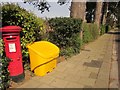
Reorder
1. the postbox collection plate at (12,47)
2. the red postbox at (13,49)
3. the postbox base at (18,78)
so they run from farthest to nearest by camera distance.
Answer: the postbox base at (18,78), the postbox collection plate at (12,47), the red postbox at (13,49)

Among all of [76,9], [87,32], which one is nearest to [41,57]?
[76,9]

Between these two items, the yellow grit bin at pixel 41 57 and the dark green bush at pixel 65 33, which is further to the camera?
the dark green bush at pixel 65 33

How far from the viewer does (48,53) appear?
539 centimetres

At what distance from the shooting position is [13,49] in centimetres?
463

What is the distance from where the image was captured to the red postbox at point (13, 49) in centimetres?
447

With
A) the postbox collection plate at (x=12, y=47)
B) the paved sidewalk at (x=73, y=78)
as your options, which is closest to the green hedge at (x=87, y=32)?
the paved sidewalk at (x=73, y=78)

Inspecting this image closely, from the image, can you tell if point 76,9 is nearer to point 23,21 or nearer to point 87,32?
point 87,32

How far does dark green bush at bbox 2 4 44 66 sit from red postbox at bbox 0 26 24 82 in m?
0.78

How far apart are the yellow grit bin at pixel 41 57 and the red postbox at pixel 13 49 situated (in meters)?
0.50

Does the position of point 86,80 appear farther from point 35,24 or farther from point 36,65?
point 35,24

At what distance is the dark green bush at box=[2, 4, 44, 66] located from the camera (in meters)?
5.21

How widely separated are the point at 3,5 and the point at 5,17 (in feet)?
1.24

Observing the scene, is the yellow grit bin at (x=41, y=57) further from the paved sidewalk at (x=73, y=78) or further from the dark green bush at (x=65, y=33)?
the dark green bush at (x=65, y=33)

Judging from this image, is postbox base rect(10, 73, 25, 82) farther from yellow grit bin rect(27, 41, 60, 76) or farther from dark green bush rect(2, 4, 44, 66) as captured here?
dark green bush rect(2, 4, 44, 66)
